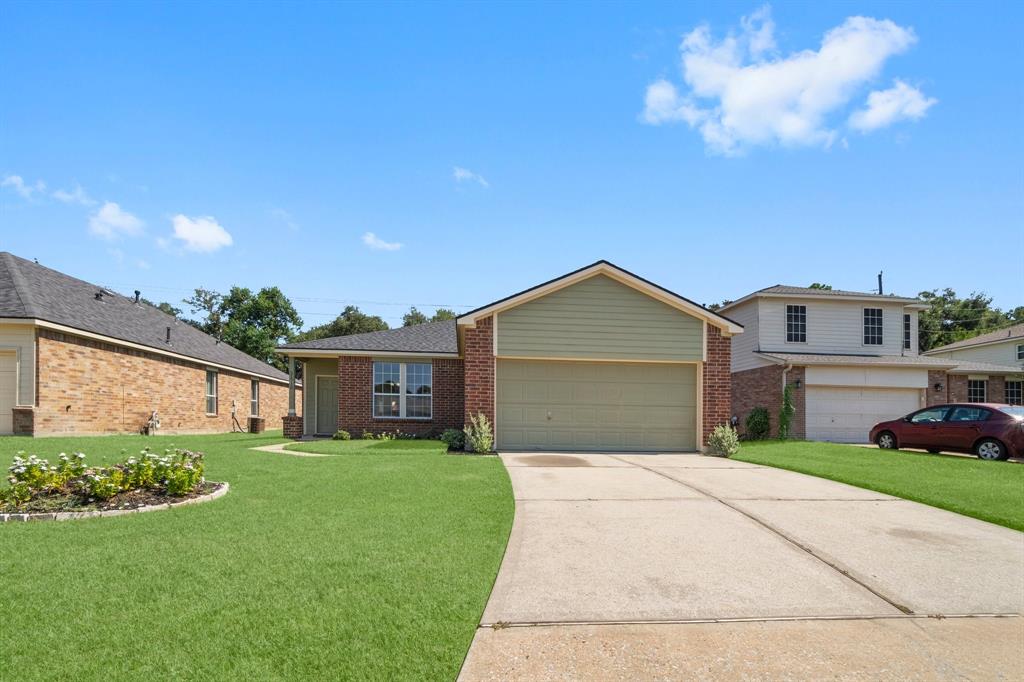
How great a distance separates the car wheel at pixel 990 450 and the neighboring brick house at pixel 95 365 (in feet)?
78.1

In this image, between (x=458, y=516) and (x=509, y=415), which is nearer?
(x=458, y=516)

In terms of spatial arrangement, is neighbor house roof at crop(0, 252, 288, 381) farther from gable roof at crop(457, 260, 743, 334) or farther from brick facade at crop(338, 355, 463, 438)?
gable roof at crop(457, 260, 743, 334)

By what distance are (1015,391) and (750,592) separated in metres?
27.2

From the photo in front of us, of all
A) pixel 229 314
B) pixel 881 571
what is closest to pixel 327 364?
pixel 881 571

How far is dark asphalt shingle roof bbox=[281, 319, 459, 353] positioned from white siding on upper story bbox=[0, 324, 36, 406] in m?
6.09

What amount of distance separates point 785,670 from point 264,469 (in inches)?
348

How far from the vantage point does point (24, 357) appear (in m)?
14.3

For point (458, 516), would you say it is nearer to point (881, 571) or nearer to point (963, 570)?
point (881, 571)

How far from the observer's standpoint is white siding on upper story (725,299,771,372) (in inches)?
870

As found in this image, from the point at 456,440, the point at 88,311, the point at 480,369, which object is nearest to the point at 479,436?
the point at 456,440

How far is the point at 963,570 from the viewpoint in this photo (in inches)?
197

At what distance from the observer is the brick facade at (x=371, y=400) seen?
1722 centimetres

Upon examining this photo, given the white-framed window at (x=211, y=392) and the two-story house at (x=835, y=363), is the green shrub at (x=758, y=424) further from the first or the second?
the white-framed window at (x=211, y=392)

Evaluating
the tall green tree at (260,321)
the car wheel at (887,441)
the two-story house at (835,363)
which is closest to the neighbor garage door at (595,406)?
the car wheel at (887,441)
